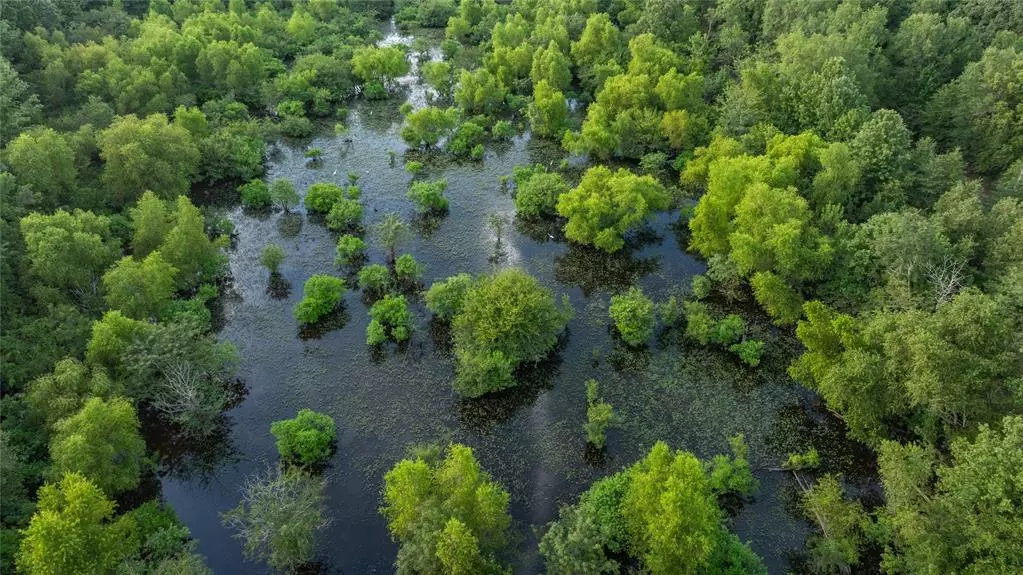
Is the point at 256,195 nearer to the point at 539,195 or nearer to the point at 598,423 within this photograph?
the point at 539,195

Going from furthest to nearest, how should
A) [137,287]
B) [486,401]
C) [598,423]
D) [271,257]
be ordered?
[271,257] < [486,401] < [137,287] < [598,423]

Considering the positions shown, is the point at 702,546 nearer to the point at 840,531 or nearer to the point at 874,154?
the point at 840,531

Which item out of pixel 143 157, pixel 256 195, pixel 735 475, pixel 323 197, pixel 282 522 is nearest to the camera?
pixel 282 522

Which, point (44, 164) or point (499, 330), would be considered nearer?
point (499, 330)

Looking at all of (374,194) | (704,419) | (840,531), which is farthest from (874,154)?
(374,194)

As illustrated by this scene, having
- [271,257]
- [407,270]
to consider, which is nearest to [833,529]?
[407,270]
